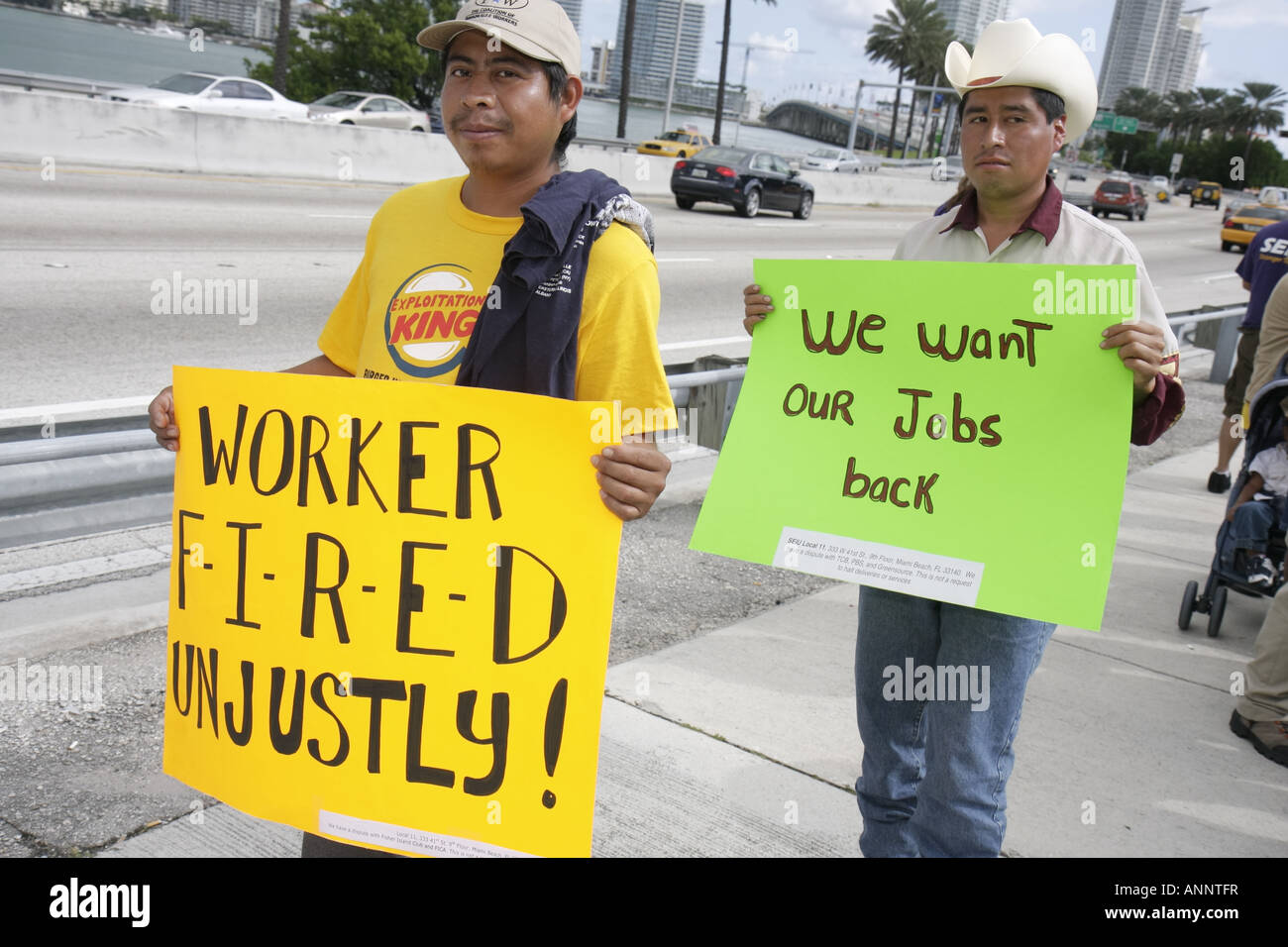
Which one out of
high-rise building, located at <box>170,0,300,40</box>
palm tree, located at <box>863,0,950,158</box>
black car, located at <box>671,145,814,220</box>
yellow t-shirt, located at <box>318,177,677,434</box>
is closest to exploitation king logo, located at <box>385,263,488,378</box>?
yellow t-shirt, located at <box>318,177,677,434</box>

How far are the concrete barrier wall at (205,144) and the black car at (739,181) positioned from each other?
2322mm

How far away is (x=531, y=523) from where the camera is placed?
2025 mm

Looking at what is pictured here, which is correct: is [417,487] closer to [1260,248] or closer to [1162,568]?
[1162,568]

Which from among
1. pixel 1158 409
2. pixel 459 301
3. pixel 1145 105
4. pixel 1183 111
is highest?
pixel 1145 105

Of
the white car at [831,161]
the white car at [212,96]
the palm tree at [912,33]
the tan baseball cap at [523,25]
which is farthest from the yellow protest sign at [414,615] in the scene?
the palm tree at [912,33]

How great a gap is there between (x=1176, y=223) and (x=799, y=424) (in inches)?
2030

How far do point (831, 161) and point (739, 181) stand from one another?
24031 mm

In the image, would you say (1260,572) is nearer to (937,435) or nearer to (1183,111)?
(937,435)

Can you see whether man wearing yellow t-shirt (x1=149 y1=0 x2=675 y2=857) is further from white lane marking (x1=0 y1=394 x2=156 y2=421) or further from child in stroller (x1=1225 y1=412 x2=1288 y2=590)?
white lane marking (x1=0 y1=394 x2=156 y2=421)

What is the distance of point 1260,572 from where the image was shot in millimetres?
5133

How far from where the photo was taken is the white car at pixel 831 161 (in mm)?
46750

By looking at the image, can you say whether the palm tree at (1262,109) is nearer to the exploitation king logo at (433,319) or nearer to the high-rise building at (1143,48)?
the high-rise building at (1143,48)

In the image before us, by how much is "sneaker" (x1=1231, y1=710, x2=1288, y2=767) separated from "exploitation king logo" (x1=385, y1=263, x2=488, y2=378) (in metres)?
3.49

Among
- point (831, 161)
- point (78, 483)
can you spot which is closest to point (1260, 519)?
point (78, 483)
